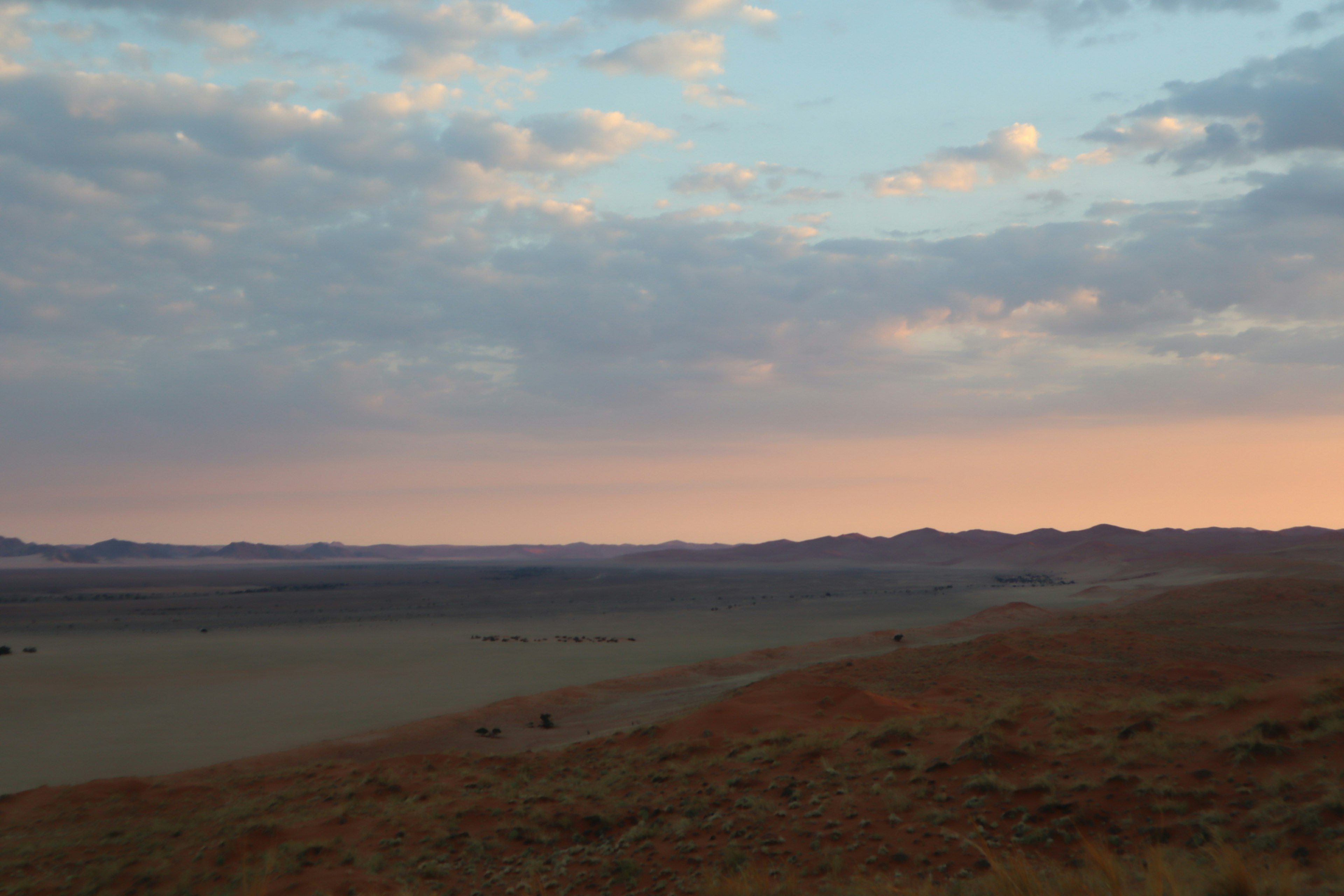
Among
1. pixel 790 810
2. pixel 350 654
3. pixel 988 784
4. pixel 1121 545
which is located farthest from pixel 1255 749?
pixel 1121 545

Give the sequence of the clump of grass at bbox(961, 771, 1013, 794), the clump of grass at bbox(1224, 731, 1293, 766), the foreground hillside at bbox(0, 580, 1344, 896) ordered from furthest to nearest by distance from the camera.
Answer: the clump of grass at bbox(961, 771, 1013, 794) < the clump of grass at bbox(1224, 731, 1293, 766) < the foreground hillside at bbox(0, 580, 1344, 896)

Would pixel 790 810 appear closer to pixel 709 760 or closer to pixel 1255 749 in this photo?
Answer: pixel 709 760

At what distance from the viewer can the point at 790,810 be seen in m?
11.0

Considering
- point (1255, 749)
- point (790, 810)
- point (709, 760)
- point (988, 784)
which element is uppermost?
point (1255, 749)

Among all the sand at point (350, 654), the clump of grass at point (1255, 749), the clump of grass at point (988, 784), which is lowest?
the sand at point (350, 654)

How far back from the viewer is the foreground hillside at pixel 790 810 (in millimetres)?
8297

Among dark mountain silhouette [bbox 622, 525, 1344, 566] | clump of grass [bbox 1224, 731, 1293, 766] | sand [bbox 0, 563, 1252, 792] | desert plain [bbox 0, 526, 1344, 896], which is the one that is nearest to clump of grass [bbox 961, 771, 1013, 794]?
desert plain [bbox 0, 526, 1344, 896]

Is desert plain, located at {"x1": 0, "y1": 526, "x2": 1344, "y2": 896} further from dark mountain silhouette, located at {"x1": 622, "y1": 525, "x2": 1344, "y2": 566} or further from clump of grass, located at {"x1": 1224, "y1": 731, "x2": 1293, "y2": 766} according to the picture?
dark mountain silhouette, located at {"x1": 622, "y1": 525, "x2": 1344, "y2": 566}

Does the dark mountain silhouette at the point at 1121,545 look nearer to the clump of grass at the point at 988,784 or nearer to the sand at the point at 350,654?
the sand at the point at 350,654

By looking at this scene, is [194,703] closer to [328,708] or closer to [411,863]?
[328,708]

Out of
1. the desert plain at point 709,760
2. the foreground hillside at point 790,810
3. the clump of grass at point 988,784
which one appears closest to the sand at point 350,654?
the desert plain at point 709,760

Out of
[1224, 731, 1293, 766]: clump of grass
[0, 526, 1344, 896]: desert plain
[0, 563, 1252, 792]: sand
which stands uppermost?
[1224, 731, 1293, 766]: clump of grass

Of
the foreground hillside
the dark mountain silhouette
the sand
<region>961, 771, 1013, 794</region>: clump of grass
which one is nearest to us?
the foreground hillside

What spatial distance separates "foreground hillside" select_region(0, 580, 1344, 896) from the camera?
8.30m
